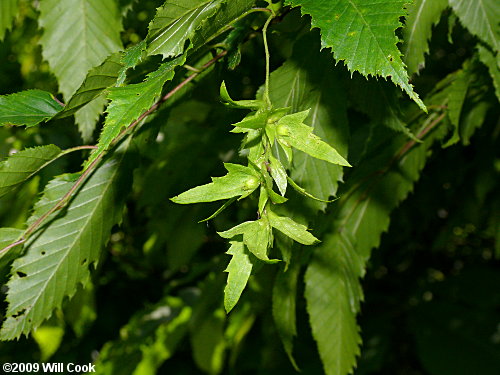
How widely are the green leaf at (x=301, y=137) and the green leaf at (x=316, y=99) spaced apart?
26 cm

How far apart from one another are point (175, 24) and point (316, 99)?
0.29 meters

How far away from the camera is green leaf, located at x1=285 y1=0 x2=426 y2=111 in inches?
20.0

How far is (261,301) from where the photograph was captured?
1.31 m

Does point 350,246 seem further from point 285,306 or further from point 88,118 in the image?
point 88,118

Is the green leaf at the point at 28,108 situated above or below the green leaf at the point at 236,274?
above

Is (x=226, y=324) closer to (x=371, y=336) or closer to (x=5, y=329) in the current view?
(x=371, y=336)

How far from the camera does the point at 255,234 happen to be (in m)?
0.51

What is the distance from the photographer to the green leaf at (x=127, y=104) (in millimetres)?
511

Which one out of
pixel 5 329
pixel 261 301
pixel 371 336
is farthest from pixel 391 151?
pixel 371 336

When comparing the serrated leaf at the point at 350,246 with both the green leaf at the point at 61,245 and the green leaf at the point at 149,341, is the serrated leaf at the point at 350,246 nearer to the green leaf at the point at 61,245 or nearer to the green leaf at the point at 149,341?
the green leaf at the point at 61,245

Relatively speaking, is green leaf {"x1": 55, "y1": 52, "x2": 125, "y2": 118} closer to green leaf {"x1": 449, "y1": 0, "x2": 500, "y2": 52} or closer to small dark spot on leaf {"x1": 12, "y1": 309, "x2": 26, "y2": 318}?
small dark spot on leaf {"x1": 12, "y1": 309, "x2": 26, "y2": 318}

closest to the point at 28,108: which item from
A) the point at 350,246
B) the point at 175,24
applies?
the point at 175,24

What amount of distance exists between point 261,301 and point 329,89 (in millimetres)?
690

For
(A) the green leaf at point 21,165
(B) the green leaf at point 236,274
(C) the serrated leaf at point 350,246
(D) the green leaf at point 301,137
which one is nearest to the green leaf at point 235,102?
(D) the green leaf at point 301,137
